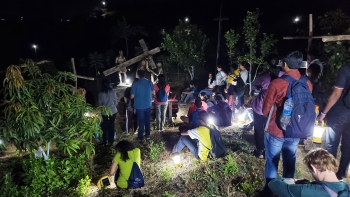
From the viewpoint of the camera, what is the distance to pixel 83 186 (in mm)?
4668

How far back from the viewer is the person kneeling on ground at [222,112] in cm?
780

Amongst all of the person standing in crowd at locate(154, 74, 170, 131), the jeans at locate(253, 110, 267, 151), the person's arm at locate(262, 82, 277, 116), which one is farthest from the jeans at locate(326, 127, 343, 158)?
the person standing in crowd at locate(154, 74, 170, 131)

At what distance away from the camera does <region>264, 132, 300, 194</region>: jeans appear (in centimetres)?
378

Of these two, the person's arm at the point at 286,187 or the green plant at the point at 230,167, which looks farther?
the green plant at the point at 230,167

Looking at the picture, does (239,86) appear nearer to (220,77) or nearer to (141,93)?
(220,77)

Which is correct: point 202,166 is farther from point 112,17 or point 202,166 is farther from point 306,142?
point 112,17

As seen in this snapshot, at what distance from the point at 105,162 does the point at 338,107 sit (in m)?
4.96

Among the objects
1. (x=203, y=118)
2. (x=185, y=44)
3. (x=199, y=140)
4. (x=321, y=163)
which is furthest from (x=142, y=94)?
(x=185, y=44)

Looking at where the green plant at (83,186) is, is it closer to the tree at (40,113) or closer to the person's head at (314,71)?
the tree at (40,113)

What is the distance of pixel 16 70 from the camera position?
3.75 meters

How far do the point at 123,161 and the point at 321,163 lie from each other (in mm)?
3118

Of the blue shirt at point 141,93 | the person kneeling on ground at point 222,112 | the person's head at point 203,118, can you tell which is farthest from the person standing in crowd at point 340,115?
the blue shirt at point 141,93

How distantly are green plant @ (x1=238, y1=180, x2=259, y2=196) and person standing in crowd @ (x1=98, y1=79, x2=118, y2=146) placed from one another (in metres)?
3.48

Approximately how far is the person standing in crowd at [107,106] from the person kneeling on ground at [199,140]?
6.52 feet
